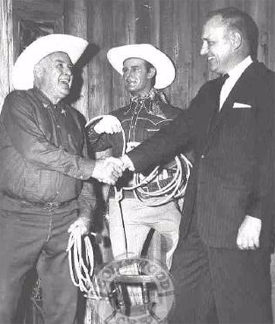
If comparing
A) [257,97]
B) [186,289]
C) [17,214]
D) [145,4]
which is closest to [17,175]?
[17,214]

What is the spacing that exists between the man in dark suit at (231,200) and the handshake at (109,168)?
0.53 meters

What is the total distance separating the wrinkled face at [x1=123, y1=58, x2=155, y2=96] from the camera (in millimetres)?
3838

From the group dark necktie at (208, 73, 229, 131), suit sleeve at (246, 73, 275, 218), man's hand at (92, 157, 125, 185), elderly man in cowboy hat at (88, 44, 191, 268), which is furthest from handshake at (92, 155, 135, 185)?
suit sleeve at (246, 73, 275, 218)

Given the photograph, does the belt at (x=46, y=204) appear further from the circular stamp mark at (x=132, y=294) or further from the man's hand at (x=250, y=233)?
the man's hand at (x=250, y=233)

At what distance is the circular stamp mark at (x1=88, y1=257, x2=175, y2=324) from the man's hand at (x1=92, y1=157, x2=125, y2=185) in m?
0.79

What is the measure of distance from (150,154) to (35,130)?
72 cm

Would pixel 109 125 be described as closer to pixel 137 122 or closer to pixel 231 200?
pixel 137 122

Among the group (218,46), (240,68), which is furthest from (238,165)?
(218,46)

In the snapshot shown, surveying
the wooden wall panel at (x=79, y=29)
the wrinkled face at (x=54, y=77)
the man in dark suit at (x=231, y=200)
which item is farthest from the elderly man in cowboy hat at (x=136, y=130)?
the man in dark suit at (x=231, y=200)

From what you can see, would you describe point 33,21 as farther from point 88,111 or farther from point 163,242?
point 163,242

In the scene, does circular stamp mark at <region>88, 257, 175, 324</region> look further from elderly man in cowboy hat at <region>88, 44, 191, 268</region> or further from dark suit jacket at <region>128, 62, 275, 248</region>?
dark suit jacket at <region>128, 62, 275, 248</region>

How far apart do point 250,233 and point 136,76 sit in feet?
5.92

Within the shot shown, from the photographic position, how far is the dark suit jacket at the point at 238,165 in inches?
98.7

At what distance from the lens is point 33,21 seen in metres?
3.60
